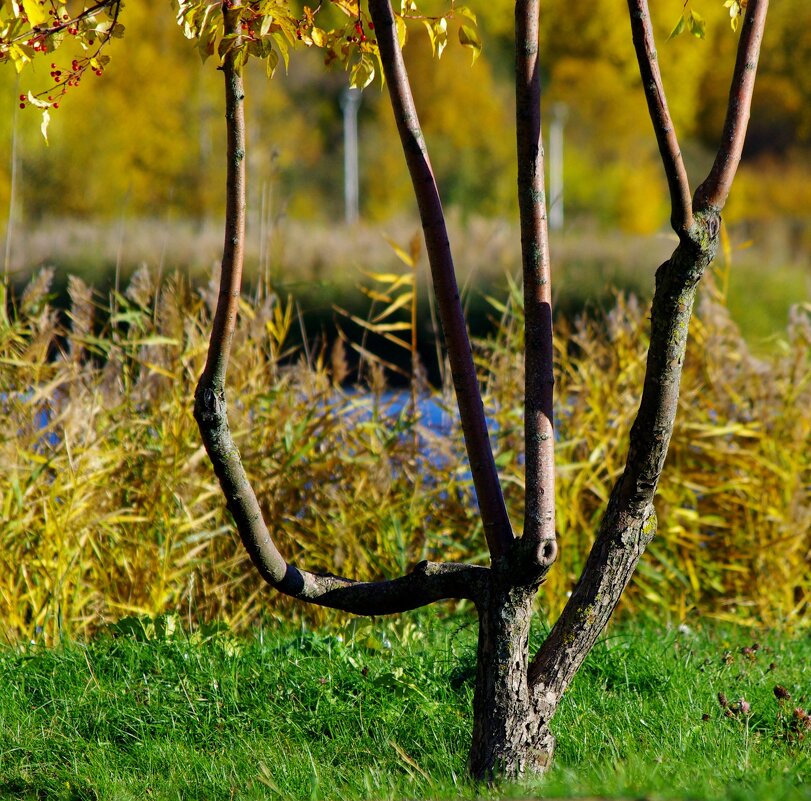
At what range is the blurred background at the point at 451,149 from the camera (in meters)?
16.6

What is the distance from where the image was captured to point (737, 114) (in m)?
2.02

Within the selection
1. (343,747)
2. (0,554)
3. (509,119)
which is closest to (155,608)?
(0,554)

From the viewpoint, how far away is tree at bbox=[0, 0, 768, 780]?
1987 millimetres

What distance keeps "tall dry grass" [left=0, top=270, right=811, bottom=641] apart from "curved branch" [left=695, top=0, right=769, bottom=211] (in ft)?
5.55

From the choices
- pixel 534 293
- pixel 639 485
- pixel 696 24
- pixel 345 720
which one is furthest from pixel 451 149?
pixel 639 485

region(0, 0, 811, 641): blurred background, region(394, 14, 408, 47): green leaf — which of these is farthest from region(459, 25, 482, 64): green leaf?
region(0, 0, 811, 641): blurred background

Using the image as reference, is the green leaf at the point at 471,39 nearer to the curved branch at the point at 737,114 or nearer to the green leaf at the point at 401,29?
the green leaf at the point at 401,29

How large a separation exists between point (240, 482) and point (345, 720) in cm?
69

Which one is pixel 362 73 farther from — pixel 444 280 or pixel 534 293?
pixel 534 293

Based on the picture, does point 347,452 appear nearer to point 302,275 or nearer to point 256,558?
point 256,558

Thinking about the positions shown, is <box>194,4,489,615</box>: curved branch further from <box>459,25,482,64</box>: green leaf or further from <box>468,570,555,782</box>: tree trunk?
<box>459,25,482,64</box>: green leaf

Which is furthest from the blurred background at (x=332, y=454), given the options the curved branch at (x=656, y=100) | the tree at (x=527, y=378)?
the curved branch at (x=656, y=100)

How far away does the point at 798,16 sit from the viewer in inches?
1148

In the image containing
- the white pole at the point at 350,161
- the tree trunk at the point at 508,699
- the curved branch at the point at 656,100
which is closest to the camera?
the curved branch at the point at 656,100
